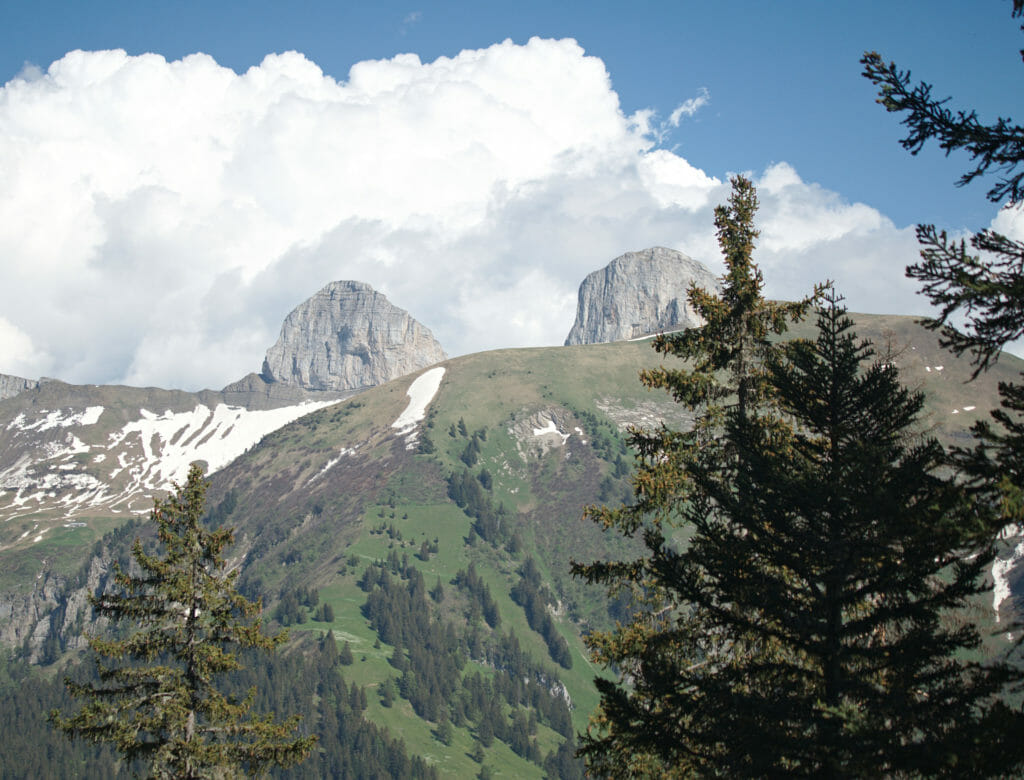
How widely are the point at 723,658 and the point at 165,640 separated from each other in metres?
13.9

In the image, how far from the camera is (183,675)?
2189cm

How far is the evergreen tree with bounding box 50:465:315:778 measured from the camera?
67.8ft

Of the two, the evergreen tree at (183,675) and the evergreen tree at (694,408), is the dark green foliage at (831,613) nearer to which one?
the evergreen tree at (694,408)

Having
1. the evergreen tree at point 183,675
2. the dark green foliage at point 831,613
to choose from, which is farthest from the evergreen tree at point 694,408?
the evergreen tree at point 183,675

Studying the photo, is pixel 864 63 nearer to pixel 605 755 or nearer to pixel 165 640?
pixel 605 755

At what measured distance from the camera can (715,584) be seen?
13391mm

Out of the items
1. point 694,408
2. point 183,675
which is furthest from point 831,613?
point 183,675

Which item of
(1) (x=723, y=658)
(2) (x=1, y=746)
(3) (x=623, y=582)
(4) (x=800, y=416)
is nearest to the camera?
(4) (x=800, y=416)

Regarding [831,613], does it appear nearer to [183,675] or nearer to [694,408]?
[694,408]

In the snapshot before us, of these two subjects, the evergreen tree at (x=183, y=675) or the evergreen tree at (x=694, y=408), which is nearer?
the evergreen tree at (x=694, y=408)

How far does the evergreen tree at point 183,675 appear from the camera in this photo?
20672 mm

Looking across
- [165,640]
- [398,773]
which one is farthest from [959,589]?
[398,773]

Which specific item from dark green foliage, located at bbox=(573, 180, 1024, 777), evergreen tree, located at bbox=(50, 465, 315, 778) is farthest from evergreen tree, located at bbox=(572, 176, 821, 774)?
evergreen tree, located at bbox=(50, 465, 315, 778)

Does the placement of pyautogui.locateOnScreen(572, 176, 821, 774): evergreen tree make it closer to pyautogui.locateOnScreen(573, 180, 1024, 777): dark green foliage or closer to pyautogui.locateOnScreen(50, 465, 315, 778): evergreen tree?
pyautogui.locateOnScreen(573, 180, 1024, 777): dark green foliage
